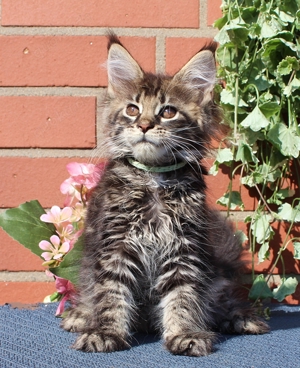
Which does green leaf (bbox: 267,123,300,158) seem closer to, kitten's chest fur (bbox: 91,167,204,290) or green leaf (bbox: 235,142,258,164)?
green leaf (bbox: 235,142,258,164)

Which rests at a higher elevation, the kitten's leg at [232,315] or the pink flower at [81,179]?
the pink flower at [81,179]

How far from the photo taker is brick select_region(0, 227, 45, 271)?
6.52ft

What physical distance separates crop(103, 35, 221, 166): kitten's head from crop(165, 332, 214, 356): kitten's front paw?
47 centimetres

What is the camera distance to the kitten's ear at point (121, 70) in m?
1.62

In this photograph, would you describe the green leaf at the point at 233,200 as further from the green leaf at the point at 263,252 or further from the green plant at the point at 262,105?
the green leaf at the point at 263,252

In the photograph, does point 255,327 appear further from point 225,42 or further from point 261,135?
point 225,42

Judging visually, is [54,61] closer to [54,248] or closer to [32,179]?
[32,179]

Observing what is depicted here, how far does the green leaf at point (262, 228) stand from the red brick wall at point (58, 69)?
626 millimetres

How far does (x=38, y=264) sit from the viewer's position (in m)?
1.99

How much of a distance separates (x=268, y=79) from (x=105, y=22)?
62 cm

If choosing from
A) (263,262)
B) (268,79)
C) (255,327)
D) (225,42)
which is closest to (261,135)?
(268,79)

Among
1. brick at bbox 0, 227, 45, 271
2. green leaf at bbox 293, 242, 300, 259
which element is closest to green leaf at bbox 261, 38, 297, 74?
green leaf at bbox 293, 242, 300, 259

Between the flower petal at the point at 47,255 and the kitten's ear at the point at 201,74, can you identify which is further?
the flower petal at the point at 47,255

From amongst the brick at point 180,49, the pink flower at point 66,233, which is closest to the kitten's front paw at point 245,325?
the pink flower at point 66,233
